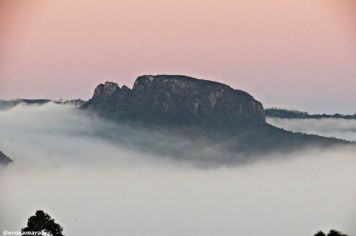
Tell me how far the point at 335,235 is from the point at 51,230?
105 feet

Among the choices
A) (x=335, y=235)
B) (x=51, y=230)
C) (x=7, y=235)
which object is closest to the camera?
(x=335, y=235)

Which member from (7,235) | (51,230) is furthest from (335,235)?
(7,235)

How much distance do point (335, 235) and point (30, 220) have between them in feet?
114

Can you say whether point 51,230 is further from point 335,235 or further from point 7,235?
point 335,235

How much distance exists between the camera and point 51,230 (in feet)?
379

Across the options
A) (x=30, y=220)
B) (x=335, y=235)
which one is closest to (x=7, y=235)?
(x=30, y=220)

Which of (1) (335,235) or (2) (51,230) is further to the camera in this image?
(2) (51,230)

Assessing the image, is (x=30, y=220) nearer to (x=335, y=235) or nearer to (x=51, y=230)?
(x=51, y=230)

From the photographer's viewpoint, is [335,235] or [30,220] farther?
[30,220]

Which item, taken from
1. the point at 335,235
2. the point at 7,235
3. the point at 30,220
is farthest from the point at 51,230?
the point at 335,235

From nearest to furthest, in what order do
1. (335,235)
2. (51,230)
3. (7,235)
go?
(335,235) → (51,230) → (7,235)

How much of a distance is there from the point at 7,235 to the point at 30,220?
1691cm

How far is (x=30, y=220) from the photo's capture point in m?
117

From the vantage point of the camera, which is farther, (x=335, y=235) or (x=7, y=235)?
(x=7, y=235)
